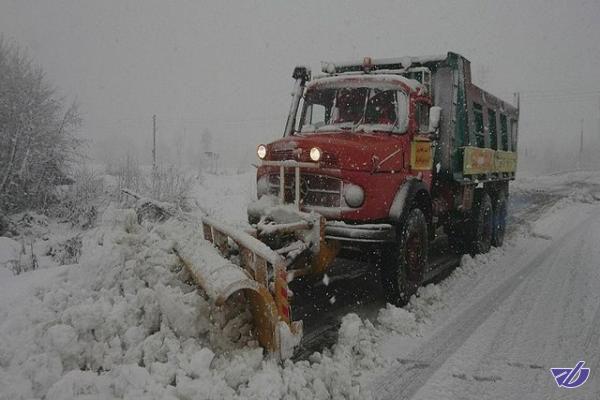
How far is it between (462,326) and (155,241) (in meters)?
3.27

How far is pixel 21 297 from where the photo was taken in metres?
3.15

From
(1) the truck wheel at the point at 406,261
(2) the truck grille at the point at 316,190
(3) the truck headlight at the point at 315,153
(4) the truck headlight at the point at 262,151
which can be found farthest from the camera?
(4) the truck headlight at the point at 262,151

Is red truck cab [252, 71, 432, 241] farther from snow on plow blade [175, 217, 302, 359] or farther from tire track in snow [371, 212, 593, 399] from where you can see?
snow on plow blade [175, 217, 302, 359]

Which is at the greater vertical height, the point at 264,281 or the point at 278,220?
the point at 278,220

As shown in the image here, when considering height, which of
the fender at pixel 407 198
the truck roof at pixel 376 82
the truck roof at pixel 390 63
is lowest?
the fender at pixel 407 198

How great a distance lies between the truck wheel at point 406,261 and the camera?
4.62 m

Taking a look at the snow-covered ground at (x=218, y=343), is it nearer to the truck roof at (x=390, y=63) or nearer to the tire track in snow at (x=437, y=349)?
the tire track in snow at (x=437, y=349)

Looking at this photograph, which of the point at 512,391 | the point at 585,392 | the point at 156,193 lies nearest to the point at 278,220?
the point at 512,391

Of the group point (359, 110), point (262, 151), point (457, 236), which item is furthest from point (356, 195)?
point (457, 236)

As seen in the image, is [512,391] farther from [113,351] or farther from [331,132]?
[331,132]

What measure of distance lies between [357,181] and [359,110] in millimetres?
1395

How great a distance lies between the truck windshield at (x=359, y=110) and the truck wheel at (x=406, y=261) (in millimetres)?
1174

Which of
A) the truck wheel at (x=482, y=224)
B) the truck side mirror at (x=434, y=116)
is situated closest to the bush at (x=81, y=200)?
the truck side mirror at (x=434, y=116)

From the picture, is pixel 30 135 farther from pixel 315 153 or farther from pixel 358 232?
pixel 358 232
